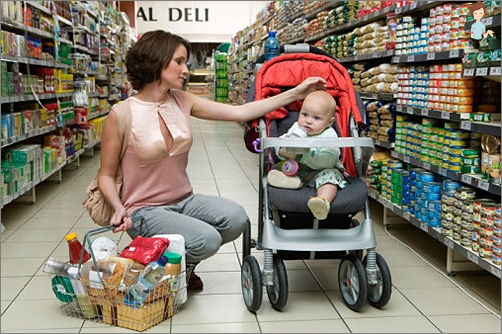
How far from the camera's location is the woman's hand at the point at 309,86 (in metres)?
2.89

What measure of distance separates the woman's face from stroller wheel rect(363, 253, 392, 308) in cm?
126

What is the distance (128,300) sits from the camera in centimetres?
246

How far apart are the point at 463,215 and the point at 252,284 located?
1.23 meters

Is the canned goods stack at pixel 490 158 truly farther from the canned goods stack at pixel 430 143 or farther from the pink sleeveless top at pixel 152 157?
the pink sleeveless top at pixel 152 157

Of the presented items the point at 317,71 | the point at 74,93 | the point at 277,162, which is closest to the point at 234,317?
the point at 277,162

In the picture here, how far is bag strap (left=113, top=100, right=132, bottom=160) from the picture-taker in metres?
2.69

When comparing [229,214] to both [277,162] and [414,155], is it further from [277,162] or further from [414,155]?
[414,155]

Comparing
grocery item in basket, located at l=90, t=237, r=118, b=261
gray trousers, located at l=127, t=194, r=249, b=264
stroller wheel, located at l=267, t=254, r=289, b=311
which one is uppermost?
gray trousers, located at l=127, t=194, r=249, b=264

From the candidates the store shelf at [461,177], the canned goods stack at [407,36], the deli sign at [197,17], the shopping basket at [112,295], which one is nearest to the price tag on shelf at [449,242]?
the store shelf at [461,177]

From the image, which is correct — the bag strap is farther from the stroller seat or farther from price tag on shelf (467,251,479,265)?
price tag on shelf (467,251,479,265)

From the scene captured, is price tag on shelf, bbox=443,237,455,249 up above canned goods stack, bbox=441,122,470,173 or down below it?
below

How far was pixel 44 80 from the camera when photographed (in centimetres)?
555

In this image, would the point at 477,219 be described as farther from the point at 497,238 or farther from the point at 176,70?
the point at 176,70

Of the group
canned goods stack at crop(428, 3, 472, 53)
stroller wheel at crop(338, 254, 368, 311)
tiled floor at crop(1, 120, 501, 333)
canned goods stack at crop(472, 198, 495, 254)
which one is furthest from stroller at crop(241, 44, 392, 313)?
canned goods stack at crop(428, 3, 472, 53)
